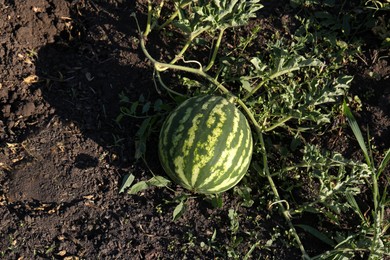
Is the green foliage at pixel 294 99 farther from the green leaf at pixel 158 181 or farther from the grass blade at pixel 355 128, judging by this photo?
the green leaf at pixel 158 181

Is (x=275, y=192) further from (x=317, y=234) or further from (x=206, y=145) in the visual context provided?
(x=206, y=145)

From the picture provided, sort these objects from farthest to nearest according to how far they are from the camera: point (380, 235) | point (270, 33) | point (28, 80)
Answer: point (270, 33) < point (28, 80) < point (380, 235)

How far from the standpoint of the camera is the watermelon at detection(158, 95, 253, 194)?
336cm

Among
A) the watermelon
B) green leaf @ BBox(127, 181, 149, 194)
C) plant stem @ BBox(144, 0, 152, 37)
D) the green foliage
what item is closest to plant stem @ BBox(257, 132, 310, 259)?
the green foliage

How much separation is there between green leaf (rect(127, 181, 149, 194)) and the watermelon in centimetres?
25

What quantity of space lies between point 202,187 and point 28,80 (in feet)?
4.71

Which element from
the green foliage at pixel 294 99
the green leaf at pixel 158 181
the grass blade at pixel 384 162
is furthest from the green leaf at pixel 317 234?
the green leaf at pixel 158 181

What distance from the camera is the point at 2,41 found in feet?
12.8

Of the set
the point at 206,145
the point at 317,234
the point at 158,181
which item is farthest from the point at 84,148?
the point at 317,234

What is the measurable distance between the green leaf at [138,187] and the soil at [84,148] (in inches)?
3.0

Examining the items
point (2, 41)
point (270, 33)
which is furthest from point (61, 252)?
point (270, 33)

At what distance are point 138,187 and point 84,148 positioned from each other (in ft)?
1.51

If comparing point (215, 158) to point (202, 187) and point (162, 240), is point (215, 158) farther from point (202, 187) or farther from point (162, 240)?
point (162, 240)

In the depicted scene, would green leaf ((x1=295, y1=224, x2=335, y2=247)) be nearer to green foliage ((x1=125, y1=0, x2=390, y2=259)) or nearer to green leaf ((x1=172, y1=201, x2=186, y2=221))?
green foliage ((x1=125, y1=0, x2=390, y2=259))
